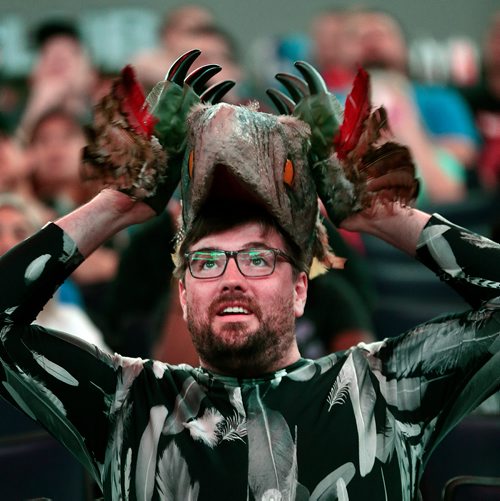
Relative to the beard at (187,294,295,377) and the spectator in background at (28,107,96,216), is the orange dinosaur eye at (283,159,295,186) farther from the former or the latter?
the spectator in background at (28,107,96,216)

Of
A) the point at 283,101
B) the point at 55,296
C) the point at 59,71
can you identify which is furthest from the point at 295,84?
the point at 59,71

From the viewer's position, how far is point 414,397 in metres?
2.30

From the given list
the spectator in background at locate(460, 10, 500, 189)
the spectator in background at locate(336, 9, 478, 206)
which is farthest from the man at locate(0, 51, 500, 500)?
the spectator in background at locate(460, 10, 500, 189)

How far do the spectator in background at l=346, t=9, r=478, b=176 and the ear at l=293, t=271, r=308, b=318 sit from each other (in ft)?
12.5

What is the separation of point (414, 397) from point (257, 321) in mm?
340

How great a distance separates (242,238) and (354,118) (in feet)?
1.02

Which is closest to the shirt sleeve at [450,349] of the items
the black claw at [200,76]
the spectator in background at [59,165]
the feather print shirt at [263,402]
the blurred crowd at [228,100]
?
the feather print shirt at [263,402]

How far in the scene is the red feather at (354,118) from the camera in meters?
2.29

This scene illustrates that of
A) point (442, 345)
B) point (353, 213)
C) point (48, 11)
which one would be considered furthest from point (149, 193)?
point (48, 11)

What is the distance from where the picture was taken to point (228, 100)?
4.11 metres

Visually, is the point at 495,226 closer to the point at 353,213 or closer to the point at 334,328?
the point at 334,328

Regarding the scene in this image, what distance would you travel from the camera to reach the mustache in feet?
7.28

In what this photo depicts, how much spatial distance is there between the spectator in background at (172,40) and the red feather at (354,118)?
377 cm

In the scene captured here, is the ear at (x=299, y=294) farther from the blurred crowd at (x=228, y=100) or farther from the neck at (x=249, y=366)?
the blurred crowd at (x=228, y=100)
